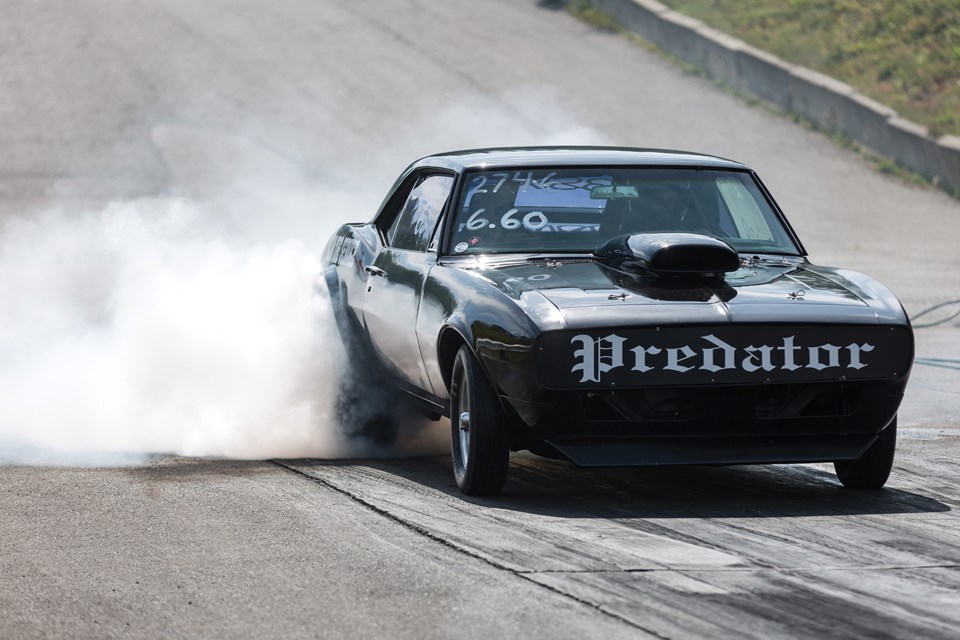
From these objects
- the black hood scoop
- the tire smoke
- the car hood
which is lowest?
the tire smoke

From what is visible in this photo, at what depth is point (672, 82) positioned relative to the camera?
96.5 ft

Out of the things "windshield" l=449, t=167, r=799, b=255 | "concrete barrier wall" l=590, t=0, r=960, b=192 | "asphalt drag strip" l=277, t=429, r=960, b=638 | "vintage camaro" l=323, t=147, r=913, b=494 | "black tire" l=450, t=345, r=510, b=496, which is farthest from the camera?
"concrete barrier wall" l=590, t=0, r=960, b=192

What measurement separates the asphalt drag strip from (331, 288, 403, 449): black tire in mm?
365

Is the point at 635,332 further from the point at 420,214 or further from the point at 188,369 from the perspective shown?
the point at 188,369

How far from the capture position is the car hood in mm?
6164

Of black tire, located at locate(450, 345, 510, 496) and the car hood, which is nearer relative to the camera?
the car hood

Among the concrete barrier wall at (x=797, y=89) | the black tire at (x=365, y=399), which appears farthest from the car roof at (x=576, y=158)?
the concrete barrier wall at (x=797, y=89)

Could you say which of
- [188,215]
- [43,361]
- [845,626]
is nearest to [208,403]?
[43,361]

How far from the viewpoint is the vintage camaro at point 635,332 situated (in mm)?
6121

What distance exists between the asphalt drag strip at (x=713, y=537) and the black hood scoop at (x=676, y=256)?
3.02 ft

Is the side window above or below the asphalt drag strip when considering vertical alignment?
above

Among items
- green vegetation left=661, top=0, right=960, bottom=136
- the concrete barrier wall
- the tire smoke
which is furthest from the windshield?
green vegetation left=661, top=0, right=960, bottom=136

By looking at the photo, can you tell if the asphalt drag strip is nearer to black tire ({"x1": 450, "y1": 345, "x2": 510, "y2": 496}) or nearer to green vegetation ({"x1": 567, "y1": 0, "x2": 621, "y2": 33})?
black tire ({"x1": 450, "y1": 345, "x2": 510, "y2": 496})

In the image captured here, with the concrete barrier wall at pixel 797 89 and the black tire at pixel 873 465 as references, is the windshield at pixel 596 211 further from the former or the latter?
the concrete barrier wall at pixel 797 89
